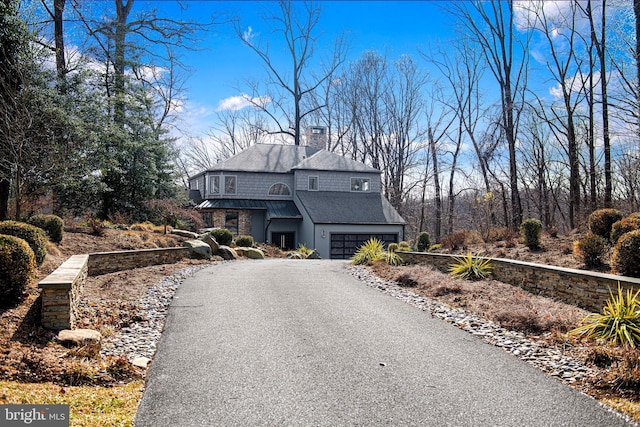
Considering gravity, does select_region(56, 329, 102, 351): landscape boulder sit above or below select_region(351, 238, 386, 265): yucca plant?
below

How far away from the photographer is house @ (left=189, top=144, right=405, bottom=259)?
90.1 feet

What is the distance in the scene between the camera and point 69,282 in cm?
608

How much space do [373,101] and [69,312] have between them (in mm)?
31763

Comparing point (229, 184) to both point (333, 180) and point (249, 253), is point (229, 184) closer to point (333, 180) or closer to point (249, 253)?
point (333, 180)

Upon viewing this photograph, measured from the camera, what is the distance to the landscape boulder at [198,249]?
16.7 metres

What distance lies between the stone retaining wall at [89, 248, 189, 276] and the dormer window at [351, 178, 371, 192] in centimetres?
1619

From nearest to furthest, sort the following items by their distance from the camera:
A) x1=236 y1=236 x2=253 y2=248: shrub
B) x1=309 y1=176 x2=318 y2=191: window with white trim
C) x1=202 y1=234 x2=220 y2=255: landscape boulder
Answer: x1=202 y1=234 x2=220 y2=255: landscape boulder < x1=236 y1=236 x2=253 y2=248: shrub < x1=309 y1=176 x2=318 y2=191: window with white trim

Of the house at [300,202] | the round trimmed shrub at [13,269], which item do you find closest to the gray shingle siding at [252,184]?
the house at [300,202]

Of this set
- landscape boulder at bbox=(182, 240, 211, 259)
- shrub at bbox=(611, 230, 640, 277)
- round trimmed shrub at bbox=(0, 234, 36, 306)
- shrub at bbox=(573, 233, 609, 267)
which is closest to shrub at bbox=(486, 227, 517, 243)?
shrub at bbox=(573, 233, 609, 267)

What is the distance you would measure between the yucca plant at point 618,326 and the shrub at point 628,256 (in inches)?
67.5

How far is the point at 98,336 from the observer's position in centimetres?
589

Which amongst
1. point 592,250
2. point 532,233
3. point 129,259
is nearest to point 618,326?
point 592,250

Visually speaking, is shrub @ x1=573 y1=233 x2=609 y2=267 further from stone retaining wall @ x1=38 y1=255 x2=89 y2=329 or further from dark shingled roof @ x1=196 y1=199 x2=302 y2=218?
dark shingled roof @ x1=196 y1=199 x2=302 y2=218

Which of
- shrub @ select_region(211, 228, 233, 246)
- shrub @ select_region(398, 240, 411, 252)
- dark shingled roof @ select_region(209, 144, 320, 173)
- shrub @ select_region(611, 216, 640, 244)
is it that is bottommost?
shrub @ select_region(398, 240, 411, 252)
